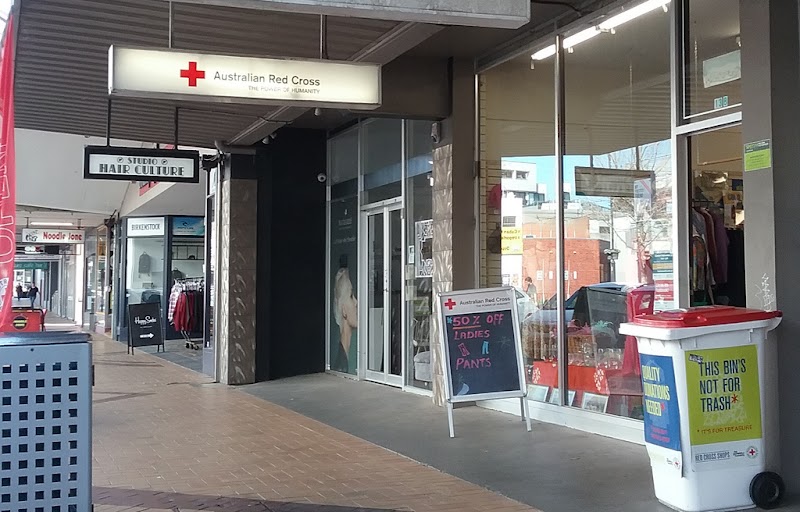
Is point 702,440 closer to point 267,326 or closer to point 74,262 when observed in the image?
point 267,326

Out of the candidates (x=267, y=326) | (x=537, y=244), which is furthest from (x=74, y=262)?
(x=537, y=244)

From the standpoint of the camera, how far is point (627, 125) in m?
6.94

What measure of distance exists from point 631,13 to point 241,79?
11.1 feet

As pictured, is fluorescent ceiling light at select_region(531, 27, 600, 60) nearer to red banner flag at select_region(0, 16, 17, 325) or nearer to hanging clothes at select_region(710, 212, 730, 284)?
hanging clothes at select_region(710, 212, 730, 284)

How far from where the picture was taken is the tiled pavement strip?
16.1ft

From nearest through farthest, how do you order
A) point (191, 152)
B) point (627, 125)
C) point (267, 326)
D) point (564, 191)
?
1. point (627, 125)
2. point (564, 191)
3. point (191, 152)
4. point (267, 326)

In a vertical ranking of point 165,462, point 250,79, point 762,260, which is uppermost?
point 250,79

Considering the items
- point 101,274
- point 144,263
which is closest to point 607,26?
point 144,263

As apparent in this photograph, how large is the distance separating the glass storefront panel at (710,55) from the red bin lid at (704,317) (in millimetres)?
1621

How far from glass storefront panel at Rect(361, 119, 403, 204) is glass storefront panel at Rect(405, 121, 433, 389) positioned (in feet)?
1.03

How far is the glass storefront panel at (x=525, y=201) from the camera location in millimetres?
7613

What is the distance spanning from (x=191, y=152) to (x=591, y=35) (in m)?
4.32

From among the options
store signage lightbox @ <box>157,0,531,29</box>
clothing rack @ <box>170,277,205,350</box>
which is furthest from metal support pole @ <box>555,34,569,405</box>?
clothing rack @ <box>170,277,205,350</box>

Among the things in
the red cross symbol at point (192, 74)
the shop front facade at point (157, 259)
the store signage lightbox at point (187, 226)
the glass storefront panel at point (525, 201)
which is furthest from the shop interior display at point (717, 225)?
the store signage lightbox at point (187, 226)
